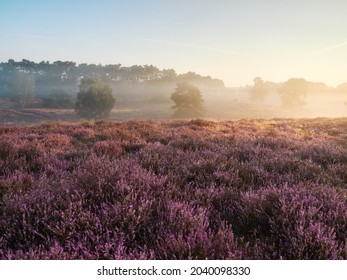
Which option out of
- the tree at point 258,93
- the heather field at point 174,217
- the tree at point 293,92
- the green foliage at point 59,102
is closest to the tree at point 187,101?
the green foliage at point 59,102

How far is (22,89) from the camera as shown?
270ft

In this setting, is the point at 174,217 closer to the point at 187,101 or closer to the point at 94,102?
the point at 94,102

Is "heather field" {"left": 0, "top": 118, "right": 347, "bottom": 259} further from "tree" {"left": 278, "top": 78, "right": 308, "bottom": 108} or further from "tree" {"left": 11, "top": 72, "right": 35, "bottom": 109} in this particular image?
"tree" {"left": 278, "top": 78, "right": 308, "bottom": 108}

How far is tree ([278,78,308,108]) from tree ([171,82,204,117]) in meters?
61.6

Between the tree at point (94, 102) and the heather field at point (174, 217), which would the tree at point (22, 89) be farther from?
the heather field at point (174, 217)

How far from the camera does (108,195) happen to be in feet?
11.8

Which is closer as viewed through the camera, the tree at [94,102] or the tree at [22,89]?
the tree at [94,102]

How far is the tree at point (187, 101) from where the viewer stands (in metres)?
70.0

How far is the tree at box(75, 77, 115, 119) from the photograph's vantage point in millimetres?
63031

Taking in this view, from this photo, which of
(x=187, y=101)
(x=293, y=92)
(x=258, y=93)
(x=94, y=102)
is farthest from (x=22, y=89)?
(x=293, y=92)

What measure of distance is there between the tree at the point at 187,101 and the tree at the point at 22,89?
131 feet

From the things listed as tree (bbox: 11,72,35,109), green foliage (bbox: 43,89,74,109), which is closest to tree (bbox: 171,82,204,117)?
green foliage (bbox: 43,89,74,109)

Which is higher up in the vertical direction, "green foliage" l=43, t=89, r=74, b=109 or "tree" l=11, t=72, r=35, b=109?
"tree" l=11, t=72, r=35, b=109
